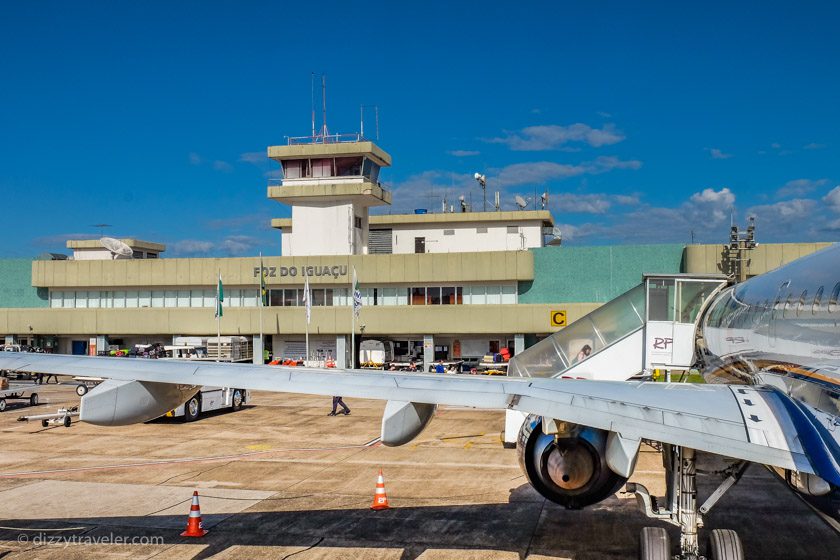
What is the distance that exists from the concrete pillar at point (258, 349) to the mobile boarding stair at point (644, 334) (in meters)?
45.8

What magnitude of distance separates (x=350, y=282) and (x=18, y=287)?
32.6m

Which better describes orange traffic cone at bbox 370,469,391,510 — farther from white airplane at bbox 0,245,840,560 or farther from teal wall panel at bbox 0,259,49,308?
teal wall panel at bbox 0,259,49,308

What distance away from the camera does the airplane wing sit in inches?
364

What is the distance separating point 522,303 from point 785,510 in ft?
143

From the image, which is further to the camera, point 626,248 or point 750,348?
point 626,248

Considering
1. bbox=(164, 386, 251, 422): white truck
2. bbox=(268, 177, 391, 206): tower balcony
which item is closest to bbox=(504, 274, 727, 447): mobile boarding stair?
bbox=(164, 386, 251, 422): white truck

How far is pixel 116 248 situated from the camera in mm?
69500

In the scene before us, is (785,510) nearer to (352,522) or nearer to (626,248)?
(352,522)

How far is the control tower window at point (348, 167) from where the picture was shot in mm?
63406

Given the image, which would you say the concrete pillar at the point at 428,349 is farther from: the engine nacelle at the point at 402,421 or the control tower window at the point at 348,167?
the engine nacelle at the point at 402,421

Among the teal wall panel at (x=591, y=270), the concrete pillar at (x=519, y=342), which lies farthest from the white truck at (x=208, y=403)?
the teal wall panel at (x=591, y=270)

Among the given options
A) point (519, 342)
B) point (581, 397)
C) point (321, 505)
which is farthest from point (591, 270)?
point (581, 397)

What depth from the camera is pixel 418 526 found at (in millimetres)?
16203

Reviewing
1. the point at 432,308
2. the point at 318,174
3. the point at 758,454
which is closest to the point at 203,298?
the point at 318,174
